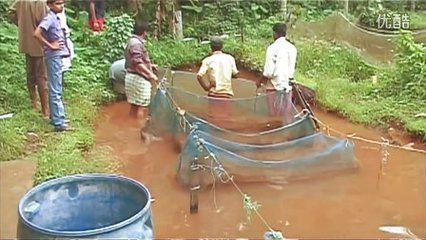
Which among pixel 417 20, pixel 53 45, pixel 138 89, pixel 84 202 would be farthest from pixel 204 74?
pixel 417 20

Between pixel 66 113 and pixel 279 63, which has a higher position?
pixel 279 63

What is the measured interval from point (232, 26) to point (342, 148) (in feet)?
18.6

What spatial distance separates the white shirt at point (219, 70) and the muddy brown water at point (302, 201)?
2.48 feet

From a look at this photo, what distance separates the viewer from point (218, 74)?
21.7 ft

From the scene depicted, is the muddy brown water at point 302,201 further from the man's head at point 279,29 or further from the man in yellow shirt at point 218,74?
the man's head at point 279,29

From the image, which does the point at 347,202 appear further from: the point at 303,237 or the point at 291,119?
the point at 291,119

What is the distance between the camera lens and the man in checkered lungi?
6.71 metres

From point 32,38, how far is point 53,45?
48cm

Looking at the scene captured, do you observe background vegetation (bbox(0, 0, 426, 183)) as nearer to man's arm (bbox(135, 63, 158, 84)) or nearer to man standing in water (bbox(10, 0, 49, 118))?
man standing in water (bbox(10, 0, 49, 118))

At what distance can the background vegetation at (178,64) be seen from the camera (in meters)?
6.01

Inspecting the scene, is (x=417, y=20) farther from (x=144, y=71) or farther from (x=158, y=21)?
(x=144, y=71)

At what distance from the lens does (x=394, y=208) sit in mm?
5449

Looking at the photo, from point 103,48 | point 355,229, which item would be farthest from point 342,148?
point 103,48

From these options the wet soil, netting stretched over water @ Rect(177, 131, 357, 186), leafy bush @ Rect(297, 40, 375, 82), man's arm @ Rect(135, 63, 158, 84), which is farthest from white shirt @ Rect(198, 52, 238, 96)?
leafy bush @ Rect(297, 40, 375, 82)
